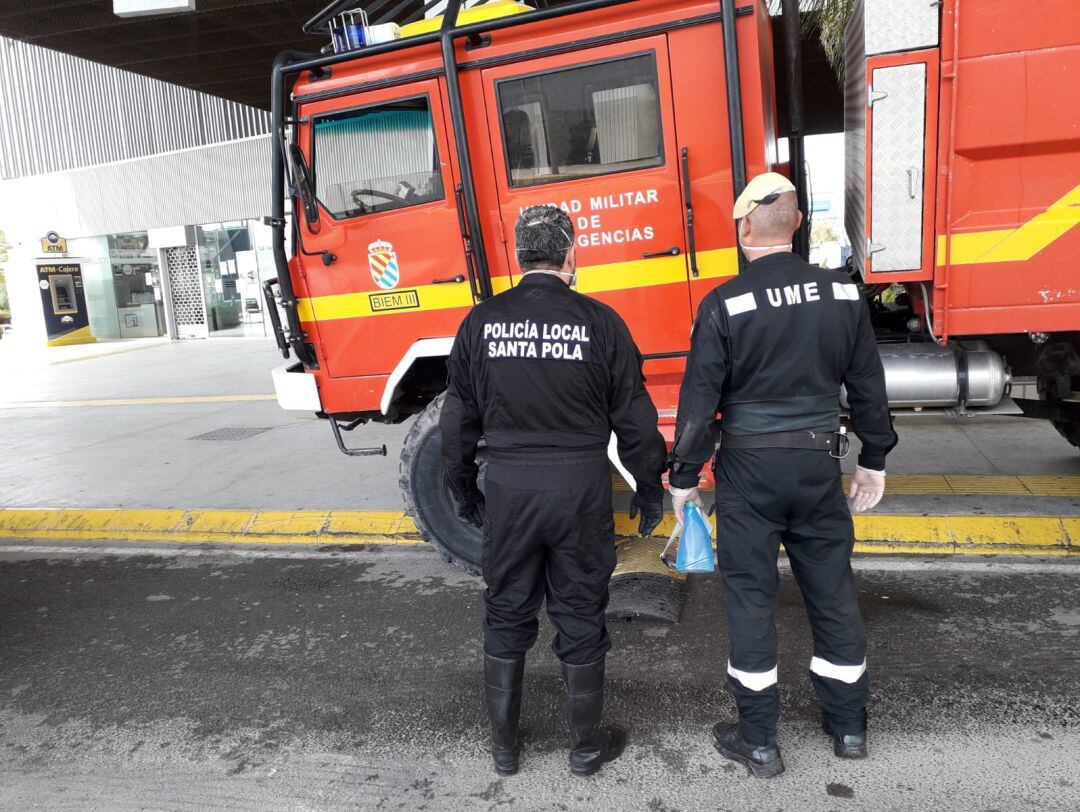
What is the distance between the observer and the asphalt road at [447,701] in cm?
254

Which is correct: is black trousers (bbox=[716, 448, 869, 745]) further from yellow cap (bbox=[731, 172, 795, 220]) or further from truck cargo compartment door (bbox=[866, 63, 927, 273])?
truck cargo compartment door (bbox=[866, 63, 927, 273])

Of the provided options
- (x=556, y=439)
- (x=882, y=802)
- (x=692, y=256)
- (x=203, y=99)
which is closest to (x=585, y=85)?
(x=692, y=256)

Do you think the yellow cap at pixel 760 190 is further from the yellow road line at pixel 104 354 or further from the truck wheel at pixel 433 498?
the yellow road line at pixel 104 354

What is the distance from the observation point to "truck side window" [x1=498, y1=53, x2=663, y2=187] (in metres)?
3.60

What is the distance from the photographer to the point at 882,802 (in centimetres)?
238

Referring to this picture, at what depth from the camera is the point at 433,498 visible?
13.3 feet

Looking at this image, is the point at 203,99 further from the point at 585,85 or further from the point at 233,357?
the point at 585,85

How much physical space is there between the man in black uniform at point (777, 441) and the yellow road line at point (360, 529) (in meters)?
1.49

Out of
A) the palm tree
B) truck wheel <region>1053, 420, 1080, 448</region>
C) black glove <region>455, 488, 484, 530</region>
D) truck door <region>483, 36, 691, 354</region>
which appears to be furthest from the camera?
the palm tree

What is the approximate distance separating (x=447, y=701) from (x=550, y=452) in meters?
1.22

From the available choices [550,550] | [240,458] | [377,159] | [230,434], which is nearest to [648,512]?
[550,550]

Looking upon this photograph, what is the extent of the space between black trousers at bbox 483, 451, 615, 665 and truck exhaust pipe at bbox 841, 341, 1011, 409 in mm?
1728

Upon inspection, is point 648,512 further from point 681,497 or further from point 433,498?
point 433,498

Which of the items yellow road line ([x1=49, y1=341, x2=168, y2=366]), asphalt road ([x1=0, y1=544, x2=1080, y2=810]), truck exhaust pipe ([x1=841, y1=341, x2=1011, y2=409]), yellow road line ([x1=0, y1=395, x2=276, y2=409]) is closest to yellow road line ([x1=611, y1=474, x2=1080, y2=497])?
asphalt road ([x1=0, y1=544, x2=1080, y2=810])
